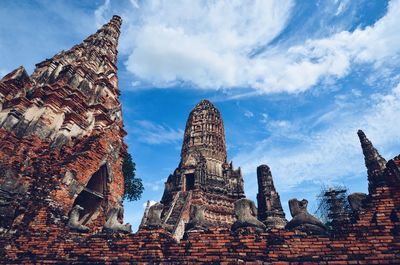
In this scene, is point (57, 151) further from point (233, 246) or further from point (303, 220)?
point (303, 220)

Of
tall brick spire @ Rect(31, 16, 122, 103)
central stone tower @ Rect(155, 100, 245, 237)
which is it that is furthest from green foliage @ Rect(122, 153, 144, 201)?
tall brick spire @ Rect(31, 16, 122, 103)

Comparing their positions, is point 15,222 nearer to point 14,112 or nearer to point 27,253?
point 27,253

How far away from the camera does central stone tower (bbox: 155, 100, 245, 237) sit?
22.2m

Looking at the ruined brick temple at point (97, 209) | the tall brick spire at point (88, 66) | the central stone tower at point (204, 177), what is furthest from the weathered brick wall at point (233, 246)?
the central stone tower at point (204, 177)

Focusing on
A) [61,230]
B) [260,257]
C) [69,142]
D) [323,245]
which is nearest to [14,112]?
[69,142]

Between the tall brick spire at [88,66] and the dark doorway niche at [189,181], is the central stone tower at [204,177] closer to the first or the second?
the dark doorway niche at [189,181]

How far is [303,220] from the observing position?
4.24m

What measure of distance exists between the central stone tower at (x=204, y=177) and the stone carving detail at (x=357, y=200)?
13385 mm

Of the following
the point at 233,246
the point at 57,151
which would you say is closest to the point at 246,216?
the point at 233,246

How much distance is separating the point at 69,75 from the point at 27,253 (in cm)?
793

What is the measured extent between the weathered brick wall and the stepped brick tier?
0.70 meters

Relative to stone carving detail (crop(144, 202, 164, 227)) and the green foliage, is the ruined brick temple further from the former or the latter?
the green foliage

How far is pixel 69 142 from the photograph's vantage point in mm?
8391

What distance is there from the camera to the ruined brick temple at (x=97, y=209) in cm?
393
